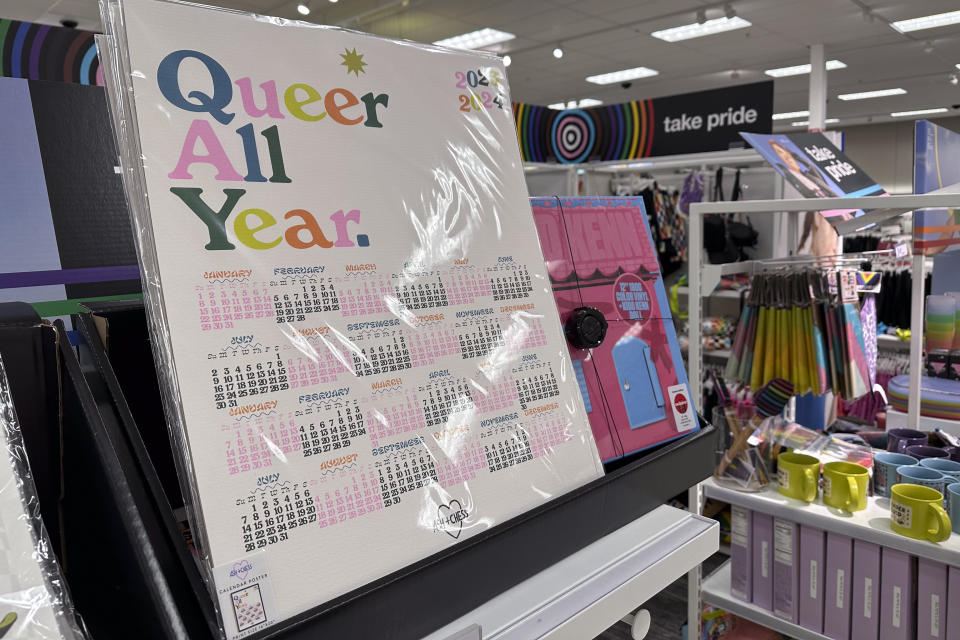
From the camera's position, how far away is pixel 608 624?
62cm

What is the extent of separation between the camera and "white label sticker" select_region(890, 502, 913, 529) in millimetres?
1372

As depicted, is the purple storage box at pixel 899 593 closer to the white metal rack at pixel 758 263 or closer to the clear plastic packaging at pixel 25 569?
the white metal rack at pixel 758 263

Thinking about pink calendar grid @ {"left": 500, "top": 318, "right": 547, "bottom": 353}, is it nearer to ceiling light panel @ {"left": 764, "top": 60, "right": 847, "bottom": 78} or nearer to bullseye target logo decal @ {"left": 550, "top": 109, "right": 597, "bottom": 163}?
bullseye target logo decal @ {"left": 550, "top": 109, "right": 597, "bottom": 163}

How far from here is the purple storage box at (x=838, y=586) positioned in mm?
1471

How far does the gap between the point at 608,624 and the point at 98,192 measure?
817 millimetres

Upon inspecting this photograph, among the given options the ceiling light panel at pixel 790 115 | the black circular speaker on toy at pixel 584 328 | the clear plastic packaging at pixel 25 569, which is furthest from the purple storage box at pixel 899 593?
the ceiling light panel at pixel 790 115

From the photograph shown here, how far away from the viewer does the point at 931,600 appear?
4.50 ft

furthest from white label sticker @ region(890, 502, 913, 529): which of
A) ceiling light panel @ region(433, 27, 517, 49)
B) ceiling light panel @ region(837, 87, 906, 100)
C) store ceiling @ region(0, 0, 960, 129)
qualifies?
ceiling light panel @ region(837, 87, 906, 100)

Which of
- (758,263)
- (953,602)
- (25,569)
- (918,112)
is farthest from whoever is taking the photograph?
(918,112)

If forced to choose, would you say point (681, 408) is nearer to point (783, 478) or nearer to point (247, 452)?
point (247, 452)

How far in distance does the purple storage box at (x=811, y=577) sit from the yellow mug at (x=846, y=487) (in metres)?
0.08

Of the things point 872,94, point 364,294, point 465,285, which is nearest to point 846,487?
point 465,285

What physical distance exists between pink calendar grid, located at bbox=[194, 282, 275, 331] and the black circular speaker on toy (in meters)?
0.40

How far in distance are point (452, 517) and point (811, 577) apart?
4.42ft
